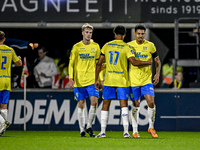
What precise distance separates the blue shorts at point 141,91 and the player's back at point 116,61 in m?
0.49

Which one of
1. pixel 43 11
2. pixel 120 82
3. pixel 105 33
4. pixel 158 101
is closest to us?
pixel 120 82

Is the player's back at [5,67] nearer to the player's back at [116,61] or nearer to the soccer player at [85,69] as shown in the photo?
the soccer player at [85,69]

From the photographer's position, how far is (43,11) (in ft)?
51.3

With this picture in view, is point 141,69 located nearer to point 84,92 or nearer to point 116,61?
point 116,61

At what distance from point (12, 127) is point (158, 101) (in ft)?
12.1

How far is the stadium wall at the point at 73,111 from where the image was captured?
1462cm

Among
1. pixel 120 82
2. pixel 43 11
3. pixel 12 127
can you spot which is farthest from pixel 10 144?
pixel 43 11

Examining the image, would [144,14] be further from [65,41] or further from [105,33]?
[65,41]

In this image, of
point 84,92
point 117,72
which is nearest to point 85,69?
point 84,92

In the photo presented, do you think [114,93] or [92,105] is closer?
[114,93]

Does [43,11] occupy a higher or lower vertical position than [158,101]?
higher

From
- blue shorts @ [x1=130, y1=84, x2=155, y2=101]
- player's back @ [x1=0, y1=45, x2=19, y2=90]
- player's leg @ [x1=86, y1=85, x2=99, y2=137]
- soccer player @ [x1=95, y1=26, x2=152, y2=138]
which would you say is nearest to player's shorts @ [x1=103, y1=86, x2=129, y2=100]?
soccer player @ [x1=95, y1=26, x2=152, y2=138]

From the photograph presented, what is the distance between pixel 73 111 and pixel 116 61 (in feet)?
13.0

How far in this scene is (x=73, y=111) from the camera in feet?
48.2
